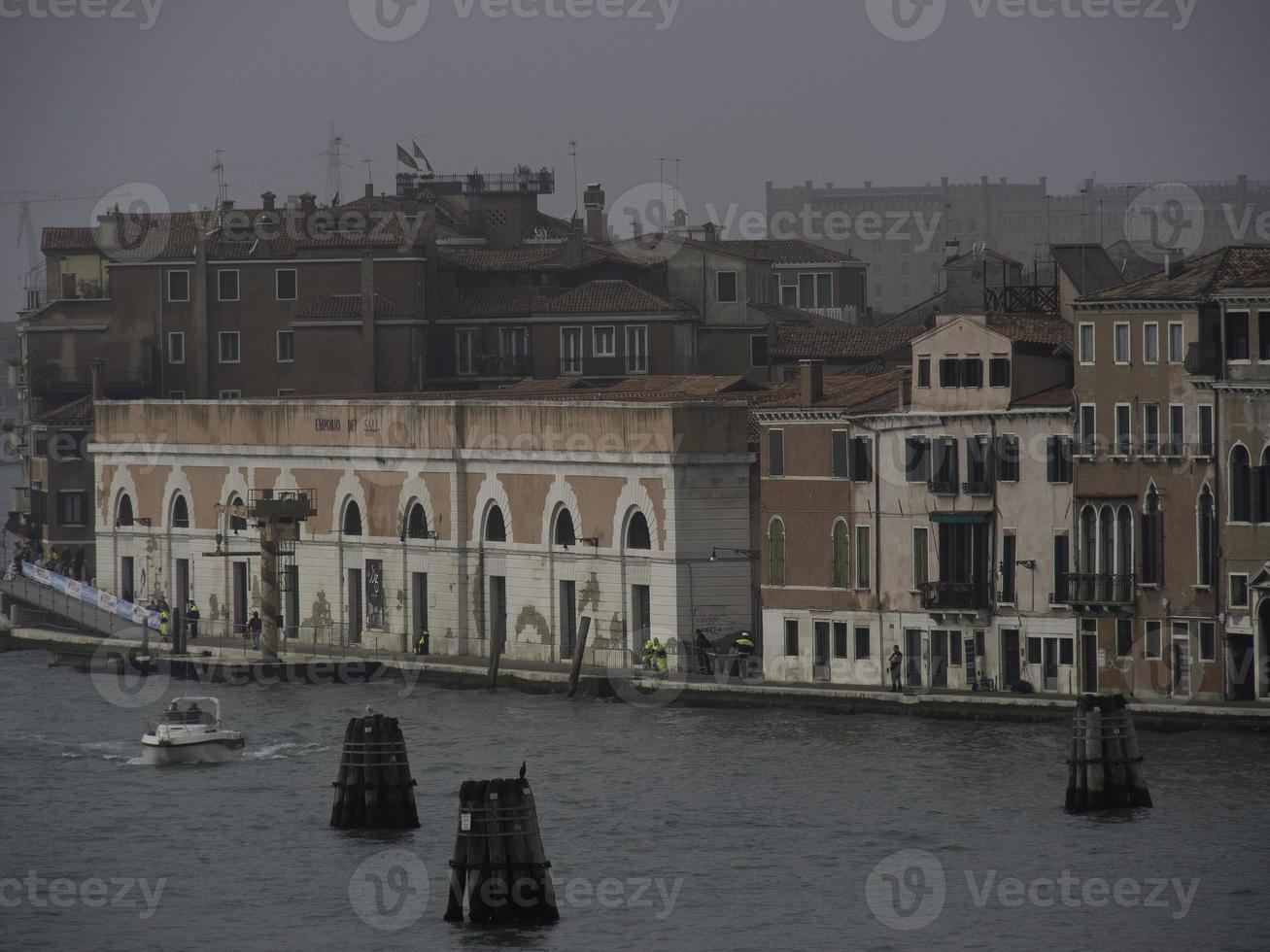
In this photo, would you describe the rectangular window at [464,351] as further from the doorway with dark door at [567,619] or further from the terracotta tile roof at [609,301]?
the doorway with dark door at [567,619]

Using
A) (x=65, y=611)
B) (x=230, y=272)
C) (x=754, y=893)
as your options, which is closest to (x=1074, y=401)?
(x=754, y=893)

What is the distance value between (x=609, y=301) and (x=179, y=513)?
14736 millimetres

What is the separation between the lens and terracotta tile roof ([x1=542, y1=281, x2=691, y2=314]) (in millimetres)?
90375

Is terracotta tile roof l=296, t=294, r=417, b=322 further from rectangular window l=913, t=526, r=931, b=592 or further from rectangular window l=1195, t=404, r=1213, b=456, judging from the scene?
rectangular window l=1195, t=404, r=1213, b=456

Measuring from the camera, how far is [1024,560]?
195ft

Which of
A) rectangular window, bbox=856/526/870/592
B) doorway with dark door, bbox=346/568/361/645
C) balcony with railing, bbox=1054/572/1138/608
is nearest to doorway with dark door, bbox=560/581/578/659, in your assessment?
doorway with dark door, bbox=346/568/361/645

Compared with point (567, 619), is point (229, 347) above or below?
above

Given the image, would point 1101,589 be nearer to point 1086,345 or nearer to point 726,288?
point 1086,345

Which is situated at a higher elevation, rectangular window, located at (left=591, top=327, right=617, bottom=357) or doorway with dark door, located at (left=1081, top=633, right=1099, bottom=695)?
rectangular window, located at (left=591, top=327, right=617, bottom=357)

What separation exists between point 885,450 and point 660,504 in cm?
598

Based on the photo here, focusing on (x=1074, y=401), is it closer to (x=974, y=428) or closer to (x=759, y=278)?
(x=974, y=428)

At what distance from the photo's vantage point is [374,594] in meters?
74.9

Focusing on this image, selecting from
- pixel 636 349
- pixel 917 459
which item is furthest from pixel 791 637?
pixel 636 349

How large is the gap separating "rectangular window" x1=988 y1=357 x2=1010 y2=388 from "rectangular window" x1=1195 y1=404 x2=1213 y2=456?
432 centimetres
